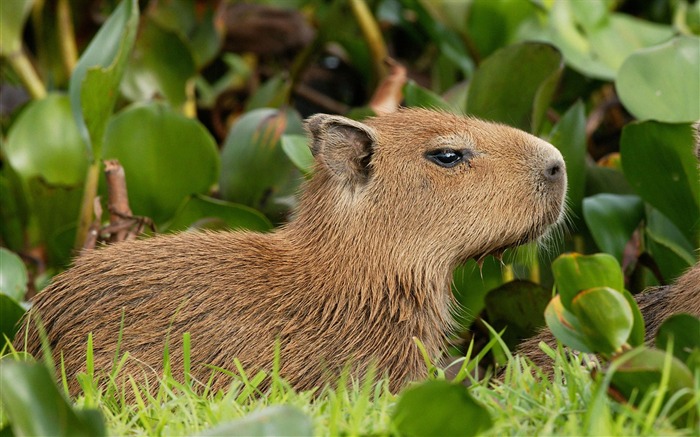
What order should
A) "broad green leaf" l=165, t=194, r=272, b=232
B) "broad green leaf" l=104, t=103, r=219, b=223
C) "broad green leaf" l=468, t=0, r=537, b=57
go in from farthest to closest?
"broad green leaf" l=468, t=0, r=537, b=57 < "broad green leaf" l=104, t=103, r=219, b=223 < "broad green leaf" l=165, t=194, r=272, b=232

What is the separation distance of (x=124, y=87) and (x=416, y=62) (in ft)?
9.39

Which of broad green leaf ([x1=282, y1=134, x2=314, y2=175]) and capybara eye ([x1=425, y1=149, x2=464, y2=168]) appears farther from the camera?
broad green leaf ([x1=282, y1=134, x2=314, y2=175])

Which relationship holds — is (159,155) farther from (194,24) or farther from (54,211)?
(194,24)

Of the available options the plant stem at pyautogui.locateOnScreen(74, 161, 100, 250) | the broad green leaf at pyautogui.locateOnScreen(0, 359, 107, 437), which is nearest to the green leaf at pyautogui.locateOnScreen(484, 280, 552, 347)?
the plant stem at pyautogui.locateOnScreen(74, 161, 100, 250)

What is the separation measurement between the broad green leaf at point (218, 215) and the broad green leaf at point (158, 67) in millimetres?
1434

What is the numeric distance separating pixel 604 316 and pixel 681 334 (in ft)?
0.89

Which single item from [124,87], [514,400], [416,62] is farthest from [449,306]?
[416,62]

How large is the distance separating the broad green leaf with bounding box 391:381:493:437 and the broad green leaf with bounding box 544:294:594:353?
0.42m

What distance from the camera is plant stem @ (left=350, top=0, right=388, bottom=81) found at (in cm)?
648

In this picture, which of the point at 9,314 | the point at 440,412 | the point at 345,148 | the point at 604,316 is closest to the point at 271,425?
the point at 440,412

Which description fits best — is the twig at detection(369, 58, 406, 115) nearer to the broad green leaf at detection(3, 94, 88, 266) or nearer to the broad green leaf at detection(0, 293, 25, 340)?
the broad green leaf at detection(3, 94, 88, 266)

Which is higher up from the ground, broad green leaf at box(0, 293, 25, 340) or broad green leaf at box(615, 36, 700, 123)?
broad green leaf at box(615, 36, 700, 123)

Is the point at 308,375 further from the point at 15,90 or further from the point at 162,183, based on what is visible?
the point at 15,90

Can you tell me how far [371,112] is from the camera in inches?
204
